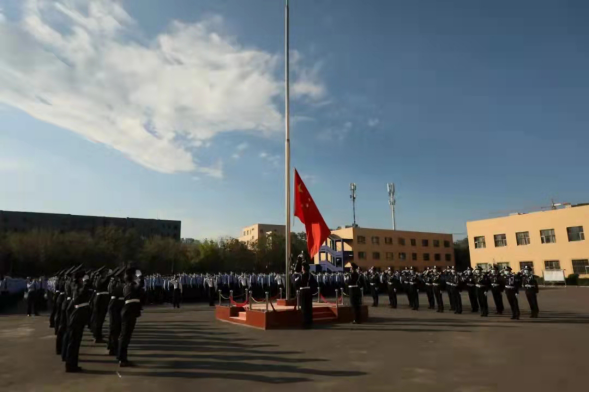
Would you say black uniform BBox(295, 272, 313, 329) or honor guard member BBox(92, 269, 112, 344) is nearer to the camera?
honor guard member BBox(92, 269, 112, 344)

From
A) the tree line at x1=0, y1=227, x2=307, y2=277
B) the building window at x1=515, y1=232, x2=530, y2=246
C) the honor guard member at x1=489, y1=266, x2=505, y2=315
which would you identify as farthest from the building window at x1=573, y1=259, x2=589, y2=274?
the tree line at x1=0, y1=227, x2=307, y2=277

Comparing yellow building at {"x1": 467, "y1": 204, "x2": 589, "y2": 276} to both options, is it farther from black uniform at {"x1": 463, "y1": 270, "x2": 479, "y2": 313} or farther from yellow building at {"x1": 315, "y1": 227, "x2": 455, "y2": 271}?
black uniform at {"x1": 463, "y1": 270, "x2": 479, "y2": 313}

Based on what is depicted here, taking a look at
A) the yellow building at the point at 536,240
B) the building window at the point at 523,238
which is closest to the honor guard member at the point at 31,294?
the yellow building at the point at 536,240

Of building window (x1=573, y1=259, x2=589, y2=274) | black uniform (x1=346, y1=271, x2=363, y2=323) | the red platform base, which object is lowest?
the red platform base

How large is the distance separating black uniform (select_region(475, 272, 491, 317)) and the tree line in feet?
62.3

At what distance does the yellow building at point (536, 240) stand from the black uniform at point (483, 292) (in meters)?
31.6

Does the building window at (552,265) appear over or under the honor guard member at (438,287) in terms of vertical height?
over

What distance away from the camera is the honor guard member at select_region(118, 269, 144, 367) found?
7.14 meters

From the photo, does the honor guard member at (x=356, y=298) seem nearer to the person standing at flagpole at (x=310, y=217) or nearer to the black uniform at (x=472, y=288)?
the person standing at flagpole at (x=310, y=217)

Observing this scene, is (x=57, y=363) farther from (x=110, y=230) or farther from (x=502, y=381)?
(x=110, y=230)

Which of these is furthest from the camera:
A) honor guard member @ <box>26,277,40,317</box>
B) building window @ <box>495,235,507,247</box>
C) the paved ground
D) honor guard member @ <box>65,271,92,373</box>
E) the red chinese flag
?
building window @ <box>495,235,507,247</box>

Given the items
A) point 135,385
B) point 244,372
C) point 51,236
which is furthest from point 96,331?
point 51,236

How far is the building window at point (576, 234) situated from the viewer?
124ft

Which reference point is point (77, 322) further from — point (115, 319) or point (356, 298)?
point (356, 298)
